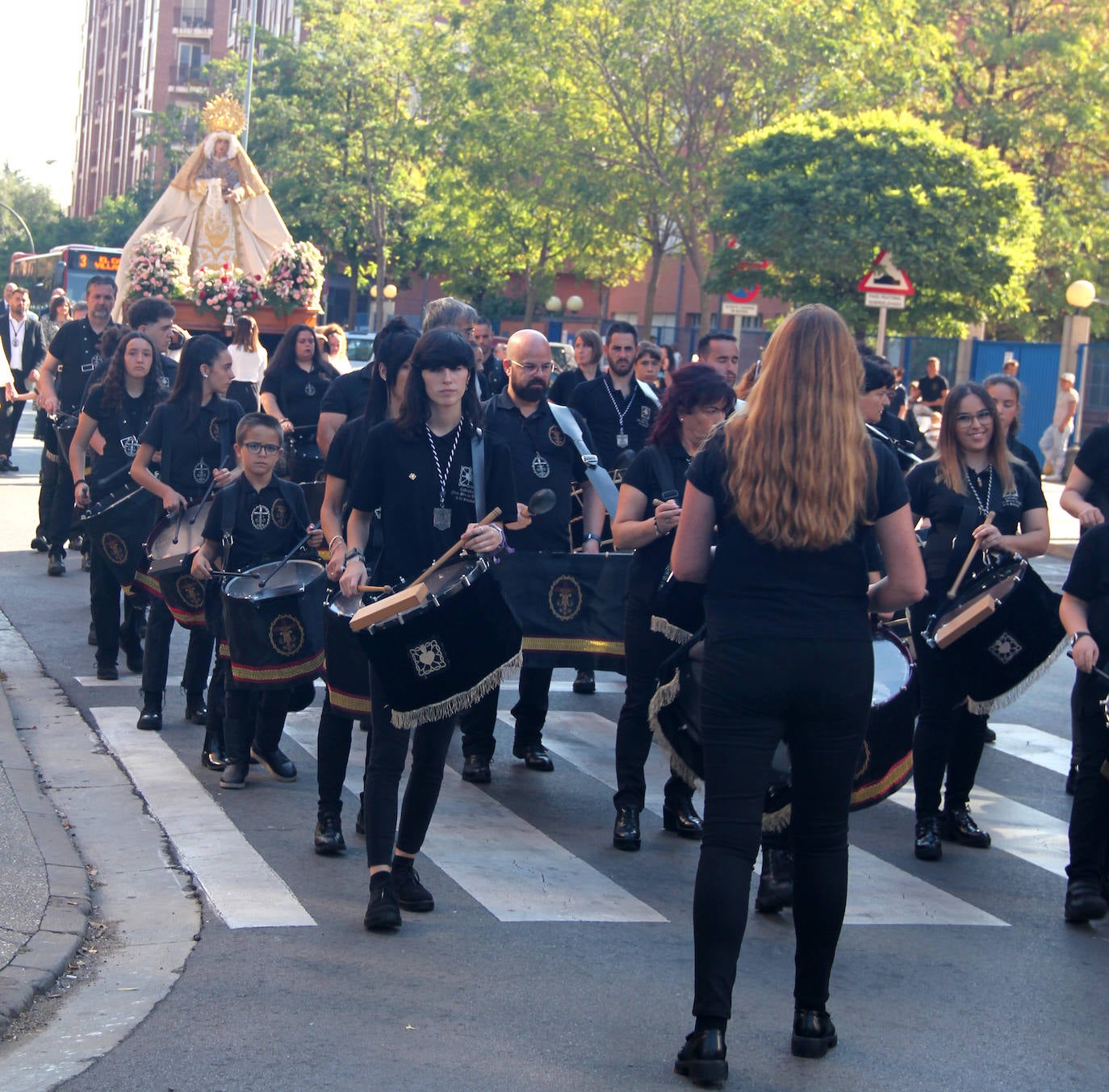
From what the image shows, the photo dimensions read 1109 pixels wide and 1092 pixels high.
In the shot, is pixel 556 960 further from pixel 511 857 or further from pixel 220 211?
pixel 220 211

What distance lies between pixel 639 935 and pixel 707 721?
4.67 ft

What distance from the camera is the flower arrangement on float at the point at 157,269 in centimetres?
1670

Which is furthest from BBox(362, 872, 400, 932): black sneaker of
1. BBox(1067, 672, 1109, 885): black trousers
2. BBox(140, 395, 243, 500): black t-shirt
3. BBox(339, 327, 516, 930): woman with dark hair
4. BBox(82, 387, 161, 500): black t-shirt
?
BBox(82, 387, 161, 500): black t-shirt

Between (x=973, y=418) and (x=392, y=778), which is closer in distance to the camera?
(x=392, y=778)

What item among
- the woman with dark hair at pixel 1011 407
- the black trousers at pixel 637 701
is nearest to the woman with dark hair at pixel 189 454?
the black trousers at pixel 637 701

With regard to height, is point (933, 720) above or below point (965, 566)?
below

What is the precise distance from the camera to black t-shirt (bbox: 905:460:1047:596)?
6.95 meters

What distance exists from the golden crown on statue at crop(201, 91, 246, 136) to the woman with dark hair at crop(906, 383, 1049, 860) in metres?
13.8

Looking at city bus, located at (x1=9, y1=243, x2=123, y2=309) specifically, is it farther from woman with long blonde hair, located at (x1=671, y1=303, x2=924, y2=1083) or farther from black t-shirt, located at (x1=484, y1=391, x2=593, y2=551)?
woman with long blonde hair, located at (x1=671, y1=303, x2=924, y2=1083)

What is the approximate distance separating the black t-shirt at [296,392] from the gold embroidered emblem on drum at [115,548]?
6.62 feet

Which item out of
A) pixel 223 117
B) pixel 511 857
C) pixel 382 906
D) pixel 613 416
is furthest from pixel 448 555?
pixel 223 117

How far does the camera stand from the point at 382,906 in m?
5.33

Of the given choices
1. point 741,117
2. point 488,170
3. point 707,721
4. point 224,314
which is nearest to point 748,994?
point 707,721

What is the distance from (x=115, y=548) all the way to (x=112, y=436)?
2.68 feet
